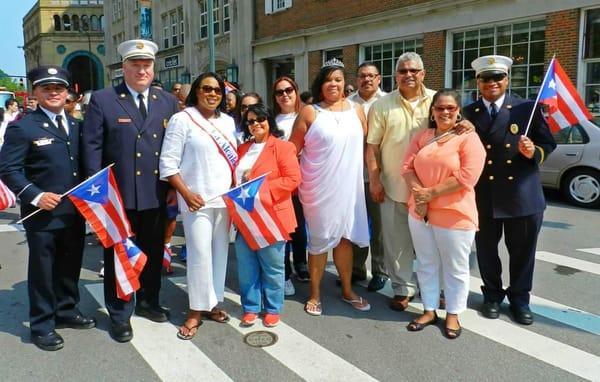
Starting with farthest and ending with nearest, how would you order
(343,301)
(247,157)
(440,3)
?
1. (440,3)
2. (343,301)
3. (247,157)

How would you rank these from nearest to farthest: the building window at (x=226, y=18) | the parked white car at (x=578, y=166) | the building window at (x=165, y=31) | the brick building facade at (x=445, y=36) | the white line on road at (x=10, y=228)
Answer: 1. the white line on road at (x=10, y=228)
2. the parked white car at (x=578, y=166)
3. the brick building facade at (x=445, y=36)
4. the building window at (x=226, y=18)
5. the building window at (x=165, y=31)

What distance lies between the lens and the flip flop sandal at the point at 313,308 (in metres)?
4.55

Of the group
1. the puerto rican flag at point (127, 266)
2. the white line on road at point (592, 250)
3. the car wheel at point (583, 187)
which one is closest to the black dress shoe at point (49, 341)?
the puerto rican flag at point (127, 266)

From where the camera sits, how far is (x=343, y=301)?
4.86 m

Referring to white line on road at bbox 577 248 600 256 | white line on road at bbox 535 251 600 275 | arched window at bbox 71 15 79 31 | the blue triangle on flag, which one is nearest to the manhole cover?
the blue triangle on flag

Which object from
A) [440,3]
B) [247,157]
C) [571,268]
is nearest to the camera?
[247,157]

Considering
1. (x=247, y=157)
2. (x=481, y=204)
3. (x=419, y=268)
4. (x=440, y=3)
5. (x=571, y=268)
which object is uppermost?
(x=440, y=3)

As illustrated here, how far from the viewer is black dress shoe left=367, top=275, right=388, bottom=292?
5.18 metres

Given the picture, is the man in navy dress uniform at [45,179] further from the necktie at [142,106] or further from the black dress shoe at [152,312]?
the black dress shoe at [152,312]

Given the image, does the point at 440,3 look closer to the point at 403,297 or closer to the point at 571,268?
A: the point at 571,268

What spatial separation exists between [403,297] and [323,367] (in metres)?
1.33

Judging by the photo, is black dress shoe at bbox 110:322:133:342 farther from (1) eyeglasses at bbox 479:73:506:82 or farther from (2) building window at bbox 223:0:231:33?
(2) building window at bbox 223:0:231:33

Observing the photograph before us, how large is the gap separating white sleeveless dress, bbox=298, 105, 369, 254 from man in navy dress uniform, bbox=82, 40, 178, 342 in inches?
46.3

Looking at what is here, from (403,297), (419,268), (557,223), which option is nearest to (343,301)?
(403,297)
